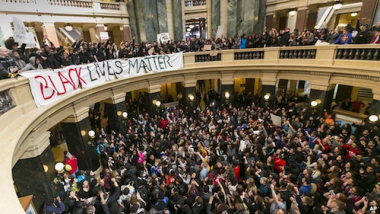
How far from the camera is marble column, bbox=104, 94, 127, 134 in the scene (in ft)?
39.3

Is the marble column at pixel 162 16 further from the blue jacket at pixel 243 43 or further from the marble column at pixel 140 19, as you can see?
the blue jacket at pixel 243 43

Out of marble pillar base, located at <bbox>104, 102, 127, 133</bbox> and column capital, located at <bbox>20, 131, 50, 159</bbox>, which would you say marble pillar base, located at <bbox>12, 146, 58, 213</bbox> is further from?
marble pillar base, located at <bbox>104, 102, 127, 133</bbox>

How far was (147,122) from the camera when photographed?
43.2 ft

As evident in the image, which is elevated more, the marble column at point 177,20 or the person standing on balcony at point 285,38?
the marble column at point 177,20

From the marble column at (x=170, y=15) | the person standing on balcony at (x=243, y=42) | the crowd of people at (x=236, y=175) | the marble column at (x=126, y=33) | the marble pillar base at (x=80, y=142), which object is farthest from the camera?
the marble column at (x=126, y=33)

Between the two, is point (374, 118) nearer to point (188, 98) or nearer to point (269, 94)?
point (269, 94)

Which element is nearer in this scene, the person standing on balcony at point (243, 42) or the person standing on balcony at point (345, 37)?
the person standing on balcony at point (345, 37)

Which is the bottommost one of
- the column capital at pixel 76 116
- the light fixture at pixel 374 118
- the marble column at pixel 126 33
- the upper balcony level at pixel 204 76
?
the light fixture at pixel 374 118

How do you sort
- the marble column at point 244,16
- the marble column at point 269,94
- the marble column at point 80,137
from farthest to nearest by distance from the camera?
1. the marble column at point 244,16
2. the marble column at point 269,94
3. the marble column at point 80,137

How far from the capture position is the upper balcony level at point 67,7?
12898mm

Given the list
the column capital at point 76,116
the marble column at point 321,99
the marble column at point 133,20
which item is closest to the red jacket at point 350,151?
the marble column at point 321,99

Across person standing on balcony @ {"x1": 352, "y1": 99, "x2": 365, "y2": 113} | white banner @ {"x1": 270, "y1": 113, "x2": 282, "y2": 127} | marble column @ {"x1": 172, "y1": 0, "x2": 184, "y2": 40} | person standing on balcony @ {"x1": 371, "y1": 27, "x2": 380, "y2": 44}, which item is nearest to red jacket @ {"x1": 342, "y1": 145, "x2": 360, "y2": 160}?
white banner @ {"x1": 270, "y1": 113, "x2": 282, "y2": 127}

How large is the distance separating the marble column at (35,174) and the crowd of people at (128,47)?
7.69ft

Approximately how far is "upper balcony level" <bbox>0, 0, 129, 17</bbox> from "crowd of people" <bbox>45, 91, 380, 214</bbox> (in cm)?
1003
